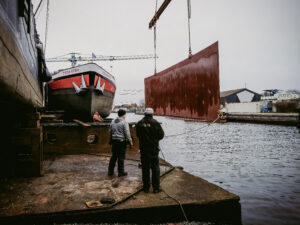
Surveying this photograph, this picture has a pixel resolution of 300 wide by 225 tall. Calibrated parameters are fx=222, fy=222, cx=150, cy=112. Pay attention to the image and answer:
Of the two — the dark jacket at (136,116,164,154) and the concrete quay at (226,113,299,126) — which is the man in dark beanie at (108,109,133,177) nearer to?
the dark jacket at (136,116,164,154)

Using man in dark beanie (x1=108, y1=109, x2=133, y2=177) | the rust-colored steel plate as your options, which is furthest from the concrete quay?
man in dark beanie (x1=108, y1=109, x2=133, y2=177)

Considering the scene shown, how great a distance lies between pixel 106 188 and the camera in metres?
4.05

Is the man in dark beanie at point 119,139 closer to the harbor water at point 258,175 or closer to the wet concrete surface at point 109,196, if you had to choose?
the wet concrete surface at point 109,196

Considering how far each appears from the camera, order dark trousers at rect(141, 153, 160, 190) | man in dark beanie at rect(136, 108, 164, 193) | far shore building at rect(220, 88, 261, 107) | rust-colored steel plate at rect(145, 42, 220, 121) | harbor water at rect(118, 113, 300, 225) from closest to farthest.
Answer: dark trousers at rect(141, 153, 160, 190) → man in dark beanie at rect(136, 108, 164, 193) → harbor water at rect(118, 113, 300, 225) → rust-colored steel plate at rect(145, 42, 220, 121) → far shore building at rect(220, 88, 261, 107)

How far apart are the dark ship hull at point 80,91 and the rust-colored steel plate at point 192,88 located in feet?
18.0

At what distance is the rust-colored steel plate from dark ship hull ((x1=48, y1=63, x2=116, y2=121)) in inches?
216

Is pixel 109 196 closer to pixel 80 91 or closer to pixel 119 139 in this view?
pixel 119 139

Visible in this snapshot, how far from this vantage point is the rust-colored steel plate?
5.47m

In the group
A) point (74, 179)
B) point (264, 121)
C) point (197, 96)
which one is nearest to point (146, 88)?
point (197, 96)

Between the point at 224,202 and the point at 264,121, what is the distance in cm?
2797

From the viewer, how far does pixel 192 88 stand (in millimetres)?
6418

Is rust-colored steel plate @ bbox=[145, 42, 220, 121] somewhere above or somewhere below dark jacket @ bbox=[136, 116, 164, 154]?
above

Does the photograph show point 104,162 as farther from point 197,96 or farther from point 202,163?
point 202,163

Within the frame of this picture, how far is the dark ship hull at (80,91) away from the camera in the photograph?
13016 mm
